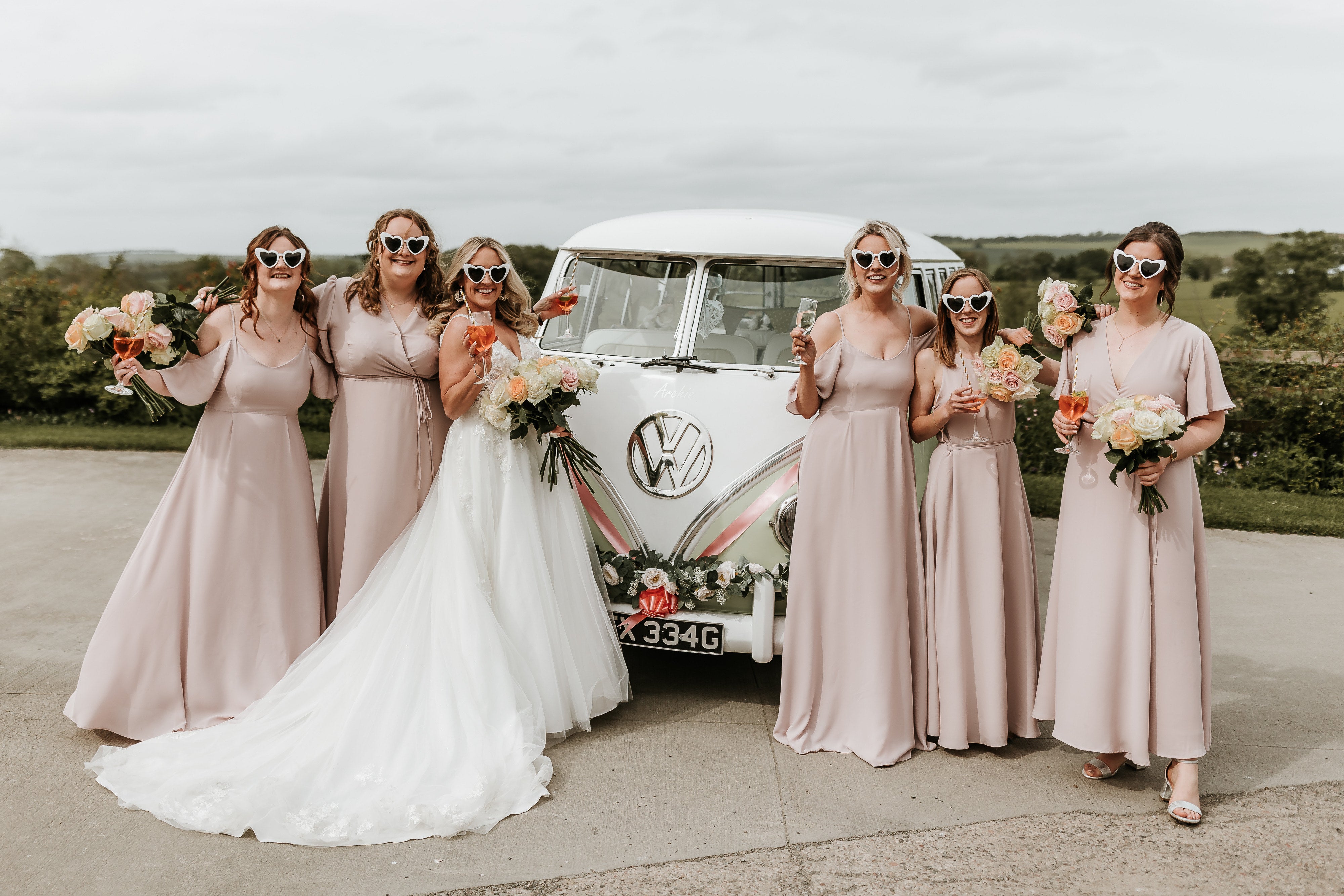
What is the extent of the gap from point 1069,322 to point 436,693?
2946mm

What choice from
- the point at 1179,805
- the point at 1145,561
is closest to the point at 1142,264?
the point at 1145,561

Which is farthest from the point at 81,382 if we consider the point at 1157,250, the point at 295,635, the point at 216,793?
the point at 1157,250

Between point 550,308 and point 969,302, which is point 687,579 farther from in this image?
point 969,302

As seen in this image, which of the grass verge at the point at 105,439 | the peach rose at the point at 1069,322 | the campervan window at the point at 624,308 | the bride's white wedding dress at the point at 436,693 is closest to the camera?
the bride's white wedding dress at the point at 436,693

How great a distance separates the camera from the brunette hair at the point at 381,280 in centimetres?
477

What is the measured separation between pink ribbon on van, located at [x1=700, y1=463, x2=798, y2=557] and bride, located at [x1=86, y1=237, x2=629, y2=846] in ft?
1.91

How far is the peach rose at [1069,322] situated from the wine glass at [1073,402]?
21 cm

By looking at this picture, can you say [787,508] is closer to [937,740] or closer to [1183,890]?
[937,740]

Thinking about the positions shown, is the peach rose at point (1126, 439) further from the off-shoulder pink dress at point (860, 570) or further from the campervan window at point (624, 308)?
the campervan window at point (624, 308)

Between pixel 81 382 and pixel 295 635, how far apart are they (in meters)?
10.1

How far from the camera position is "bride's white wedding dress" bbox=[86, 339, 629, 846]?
12.8ft

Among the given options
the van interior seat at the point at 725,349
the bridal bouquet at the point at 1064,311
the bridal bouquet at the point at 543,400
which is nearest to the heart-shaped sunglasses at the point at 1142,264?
the bridal bouquet at the point at 1064,311

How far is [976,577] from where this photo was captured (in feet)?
14.9

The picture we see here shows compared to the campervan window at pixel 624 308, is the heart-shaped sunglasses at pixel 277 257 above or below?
above
